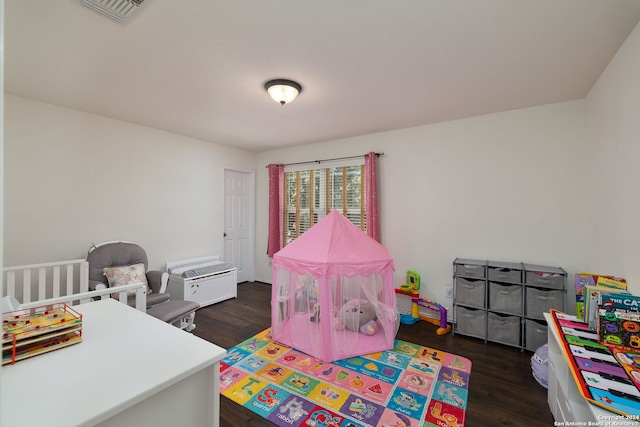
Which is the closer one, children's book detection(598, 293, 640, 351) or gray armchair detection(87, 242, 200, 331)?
children's book detection(598, 293, 640, 351)

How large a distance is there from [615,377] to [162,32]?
324cm

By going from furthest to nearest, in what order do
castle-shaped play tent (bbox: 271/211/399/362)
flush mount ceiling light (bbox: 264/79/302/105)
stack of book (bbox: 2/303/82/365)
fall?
castle-shaped play tent (bbox: 271/211/399/362) < flush mount ceiling light (bbox: 264/79/302/105) < stack of book (bbox: 2/303/82/365)

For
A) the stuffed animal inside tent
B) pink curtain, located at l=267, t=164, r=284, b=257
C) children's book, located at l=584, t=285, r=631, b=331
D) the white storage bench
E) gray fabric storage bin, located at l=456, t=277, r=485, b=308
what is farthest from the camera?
pink curtain, located at l=267, t=164, r=284, b=257

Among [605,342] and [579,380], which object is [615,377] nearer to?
[579,380]

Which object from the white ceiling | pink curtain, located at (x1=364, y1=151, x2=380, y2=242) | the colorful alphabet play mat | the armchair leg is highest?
the white ceiling

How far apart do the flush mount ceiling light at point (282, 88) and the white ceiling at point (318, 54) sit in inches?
3.6

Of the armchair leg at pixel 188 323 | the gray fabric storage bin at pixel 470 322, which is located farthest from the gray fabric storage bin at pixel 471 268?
the armchair leg at pixel 188 323

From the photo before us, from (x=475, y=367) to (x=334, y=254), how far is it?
1.67m

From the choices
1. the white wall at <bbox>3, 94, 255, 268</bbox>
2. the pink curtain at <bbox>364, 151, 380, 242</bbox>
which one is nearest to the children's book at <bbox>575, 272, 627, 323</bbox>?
the pink curtain at <bbox>364, 151, 380, 242</bbox>

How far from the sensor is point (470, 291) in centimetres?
309

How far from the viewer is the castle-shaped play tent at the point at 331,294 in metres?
2.61

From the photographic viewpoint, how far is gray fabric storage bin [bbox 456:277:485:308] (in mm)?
3039

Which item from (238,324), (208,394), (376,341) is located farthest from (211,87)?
(376,341)

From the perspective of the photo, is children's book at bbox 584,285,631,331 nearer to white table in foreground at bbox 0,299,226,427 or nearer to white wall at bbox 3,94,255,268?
white table in foreground at bbox 0,299,226,427
